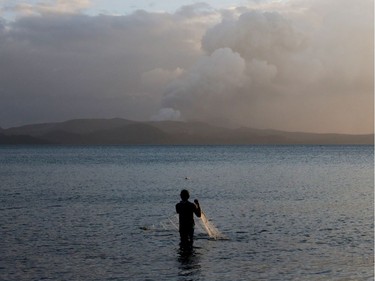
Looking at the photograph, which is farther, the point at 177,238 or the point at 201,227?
the point at 201,227

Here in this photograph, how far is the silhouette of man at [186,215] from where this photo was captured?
23.0 meters

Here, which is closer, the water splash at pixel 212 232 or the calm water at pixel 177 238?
the calm water at pixel 177 238

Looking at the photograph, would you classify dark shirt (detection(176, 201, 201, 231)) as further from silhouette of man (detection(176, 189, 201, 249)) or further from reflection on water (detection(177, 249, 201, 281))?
reflection on water (detection(177, 249, 201, 281))

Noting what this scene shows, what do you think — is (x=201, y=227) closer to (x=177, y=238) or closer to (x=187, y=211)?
(x=177, y=238)

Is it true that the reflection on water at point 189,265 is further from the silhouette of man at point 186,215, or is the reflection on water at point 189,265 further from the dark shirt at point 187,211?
the dark shirt at point 187,211

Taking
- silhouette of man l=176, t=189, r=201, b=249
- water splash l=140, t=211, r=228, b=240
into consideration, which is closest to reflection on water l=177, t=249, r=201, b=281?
silhouette of man l=176, t=189, r=201, b=249

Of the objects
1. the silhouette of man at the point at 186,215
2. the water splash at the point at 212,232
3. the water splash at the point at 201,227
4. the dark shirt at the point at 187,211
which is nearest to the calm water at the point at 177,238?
the water splash at the point at 201,227

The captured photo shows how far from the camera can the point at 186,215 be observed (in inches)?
917

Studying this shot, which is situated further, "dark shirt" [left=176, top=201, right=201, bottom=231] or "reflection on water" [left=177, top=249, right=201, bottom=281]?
"dark shirt" [left=176, top=201, right=201, bottom=231]

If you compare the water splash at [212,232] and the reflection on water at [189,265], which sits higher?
the water splash at [212,232]

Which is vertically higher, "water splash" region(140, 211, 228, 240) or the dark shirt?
the dark shirt

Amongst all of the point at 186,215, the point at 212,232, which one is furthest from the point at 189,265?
the point at 212,232

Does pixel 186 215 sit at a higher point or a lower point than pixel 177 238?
higher

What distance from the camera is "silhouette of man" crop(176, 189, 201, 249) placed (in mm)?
23047
